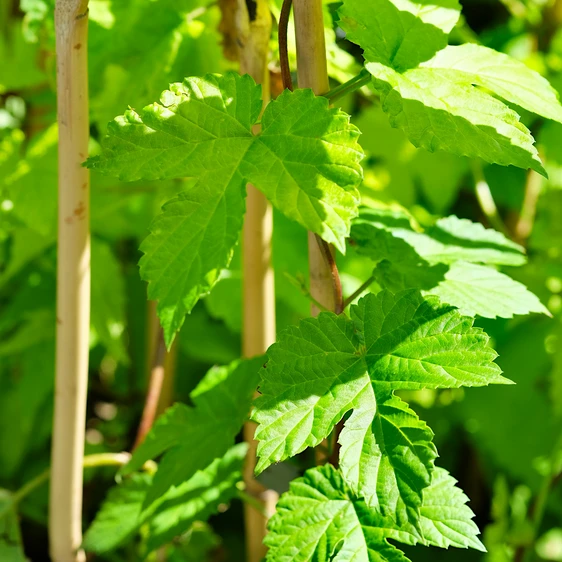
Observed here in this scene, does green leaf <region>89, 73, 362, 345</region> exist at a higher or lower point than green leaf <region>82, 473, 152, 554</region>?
higher

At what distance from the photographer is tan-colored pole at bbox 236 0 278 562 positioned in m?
0.74

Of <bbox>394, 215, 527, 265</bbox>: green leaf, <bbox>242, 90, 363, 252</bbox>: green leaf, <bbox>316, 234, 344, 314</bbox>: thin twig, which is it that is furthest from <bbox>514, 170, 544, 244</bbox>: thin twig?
<bbox>242, 90, 363, 252</bbox>: green leaf

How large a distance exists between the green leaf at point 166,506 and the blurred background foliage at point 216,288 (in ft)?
0.40

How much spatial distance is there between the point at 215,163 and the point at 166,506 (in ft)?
1.57

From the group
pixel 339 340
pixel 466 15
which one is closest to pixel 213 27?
pixel 339 340

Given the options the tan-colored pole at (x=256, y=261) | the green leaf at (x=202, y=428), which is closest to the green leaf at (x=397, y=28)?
the tan-colored pole at (x=256, y=261)

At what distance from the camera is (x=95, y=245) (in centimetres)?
125

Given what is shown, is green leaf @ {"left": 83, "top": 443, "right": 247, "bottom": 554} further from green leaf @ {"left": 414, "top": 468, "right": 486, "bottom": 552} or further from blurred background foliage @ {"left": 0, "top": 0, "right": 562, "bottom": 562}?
green leaf @ {"left": 414, "top": 468, "right": 486, "bottom": 552}

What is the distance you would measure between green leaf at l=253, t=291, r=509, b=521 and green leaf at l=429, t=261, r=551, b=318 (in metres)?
0.10

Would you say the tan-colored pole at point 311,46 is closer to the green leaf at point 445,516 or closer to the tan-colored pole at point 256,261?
the tan-colored pole at point 256,261

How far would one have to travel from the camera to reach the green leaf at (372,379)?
542 millimetres

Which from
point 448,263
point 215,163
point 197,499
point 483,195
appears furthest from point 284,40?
point 483,195

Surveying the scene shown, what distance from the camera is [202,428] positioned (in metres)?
0.79

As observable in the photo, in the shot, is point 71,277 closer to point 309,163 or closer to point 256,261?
point 256,261
